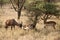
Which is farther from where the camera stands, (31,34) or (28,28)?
(28,28)

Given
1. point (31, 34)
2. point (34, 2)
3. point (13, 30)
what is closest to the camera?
point (31, 34)

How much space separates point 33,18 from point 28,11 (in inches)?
30.0

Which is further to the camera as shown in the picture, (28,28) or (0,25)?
(0,25)

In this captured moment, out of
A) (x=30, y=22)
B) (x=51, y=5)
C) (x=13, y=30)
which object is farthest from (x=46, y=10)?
(x=13, y=30)

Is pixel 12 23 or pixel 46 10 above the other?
pixel 46 10

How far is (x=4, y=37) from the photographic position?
12.7 m

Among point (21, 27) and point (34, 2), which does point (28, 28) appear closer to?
point (21, 27)

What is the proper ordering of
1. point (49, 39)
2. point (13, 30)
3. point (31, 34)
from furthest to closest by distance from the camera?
point (13, 30)
point (31, 34)
point (49, 39)

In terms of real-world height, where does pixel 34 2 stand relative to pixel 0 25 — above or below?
above

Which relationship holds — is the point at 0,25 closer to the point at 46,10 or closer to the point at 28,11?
the point at 28,11

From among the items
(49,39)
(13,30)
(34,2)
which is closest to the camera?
(49,39)

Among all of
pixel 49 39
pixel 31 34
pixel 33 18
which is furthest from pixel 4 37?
pixel 33 18

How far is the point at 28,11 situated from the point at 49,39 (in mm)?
4349

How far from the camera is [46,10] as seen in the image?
1514 centimetres
